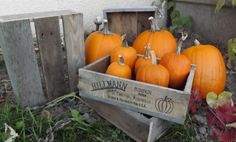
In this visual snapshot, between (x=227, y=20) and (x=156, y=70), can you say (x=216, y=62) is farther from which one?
(x=227, y=20)

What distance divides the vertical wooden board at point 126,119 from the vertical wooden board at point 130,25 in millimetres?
970

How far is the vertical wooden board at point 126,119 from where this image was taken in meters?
1.19

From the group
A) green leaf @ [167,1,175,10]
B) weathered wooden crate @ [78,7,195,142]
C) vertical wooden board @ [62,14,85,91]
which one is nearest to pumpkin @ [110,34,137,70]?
weathered wooden crate @ [78,7,195,142]

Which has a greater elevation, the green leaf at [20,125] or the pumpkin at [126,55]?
the pumpkin at [126,55]

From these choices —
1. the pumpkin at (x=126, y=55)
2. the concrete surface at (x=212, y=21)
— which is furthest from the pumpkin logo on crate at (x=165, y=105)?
the concrete surface at (x=212, y=21)

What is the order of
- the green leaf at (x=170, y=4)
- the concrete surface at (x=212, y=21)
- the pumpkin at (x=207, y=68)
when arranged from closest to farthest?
the pumpkin at (x=207, y=68)
the concrete surface at (x=212, y=21)
the green leaf at (x=170, y=4)

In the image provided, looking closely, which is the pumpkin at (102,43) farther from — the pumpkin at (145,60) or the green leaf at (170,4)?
the green leaf at (170,4)

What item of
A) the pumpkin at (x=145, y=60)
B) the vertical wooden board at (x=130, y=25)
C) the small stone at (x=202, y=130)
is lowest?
the small stone at (x=202, y=130)

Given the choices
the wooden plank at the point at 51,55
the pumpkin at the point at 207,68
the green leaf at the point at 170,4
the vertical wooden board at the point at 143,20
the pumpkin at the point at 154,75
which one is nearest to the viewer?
Answer: the pumpkin at the point at 154,75

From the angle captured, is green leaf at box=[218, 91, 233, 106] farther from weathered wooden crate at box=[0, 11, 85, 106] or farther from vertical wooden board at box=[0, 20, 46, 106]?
vertical wooden board at box=[0, 20, 46, 106]

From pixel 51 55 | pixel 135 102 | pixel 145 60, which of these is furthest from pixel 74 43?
pixel 135 102

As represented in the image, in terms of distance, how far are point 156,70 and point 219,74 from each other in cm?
51

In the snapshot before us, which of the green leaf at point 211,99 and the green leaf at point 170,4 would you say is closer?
the green leaf at point 211,99

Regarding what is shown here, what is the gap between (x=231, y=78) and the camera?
1.94 meters
